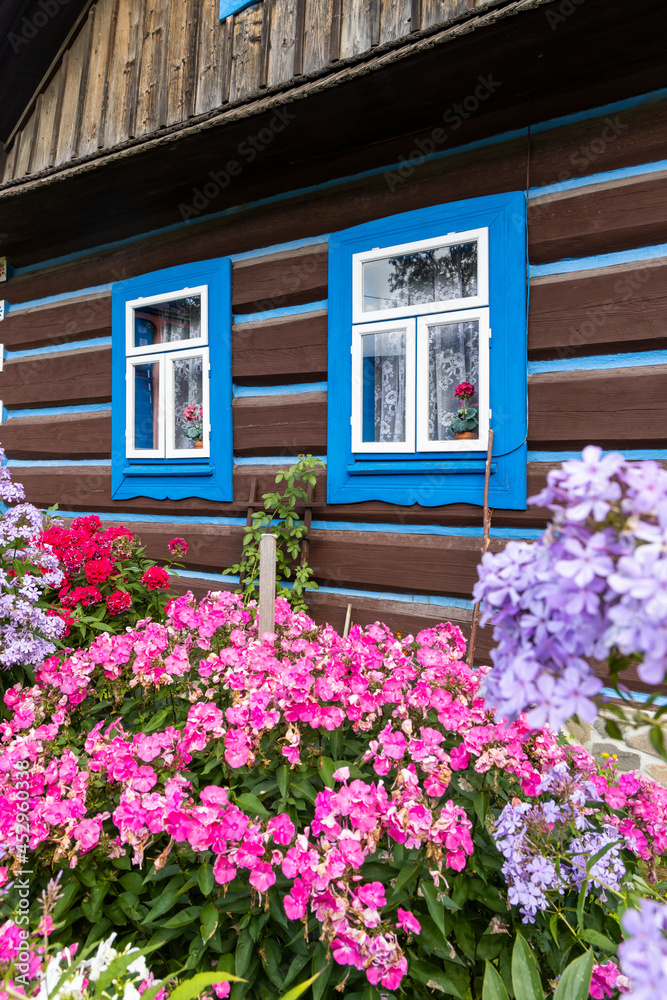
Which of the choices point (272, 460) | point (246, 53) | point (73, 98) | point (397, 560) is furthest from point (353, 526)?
point (73, 98)

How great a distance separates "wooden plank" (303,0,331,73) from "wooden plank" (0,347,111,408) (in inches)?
99.7

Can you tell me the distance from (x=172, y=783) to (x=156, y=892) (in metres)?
0.40

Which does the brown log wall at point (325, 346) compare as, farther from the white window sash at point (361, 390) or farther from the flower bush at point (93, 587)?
the flower bush at point (93, 587)

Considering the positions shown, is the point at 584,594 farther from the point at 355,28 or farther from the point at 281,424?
the point at 355,28

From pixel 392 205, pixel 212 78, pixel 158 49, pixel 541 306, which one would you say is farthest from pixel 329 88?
pixel 158 49

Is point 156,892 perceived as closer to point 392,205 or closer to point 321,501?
point 321,501

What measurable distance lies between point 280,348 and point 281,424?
48 cm

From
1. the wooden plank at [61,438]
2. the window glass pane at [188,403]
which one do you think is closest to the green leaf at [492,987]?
the window glass pane at [188,403]

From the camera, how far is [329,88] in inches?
115

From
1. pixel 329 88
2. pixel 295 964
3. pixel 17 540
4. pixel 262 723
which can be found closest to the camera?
pixel 295 964

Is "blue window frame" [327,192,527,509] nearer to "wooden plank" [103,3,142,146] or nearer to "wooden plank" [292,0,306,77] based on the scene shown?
"wooden plank" [292,0,306,77]

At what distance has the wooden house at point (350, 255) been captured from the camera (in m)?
2.80

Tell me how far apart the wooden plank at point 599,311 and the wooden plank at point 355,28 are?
1451mm

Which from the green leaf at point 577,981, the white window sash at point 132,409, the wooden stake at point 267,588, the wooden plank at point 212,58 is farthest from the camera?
the white window sash at point 132,409
